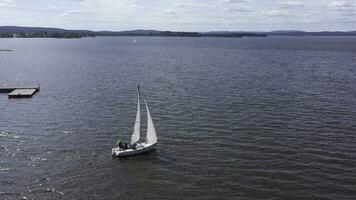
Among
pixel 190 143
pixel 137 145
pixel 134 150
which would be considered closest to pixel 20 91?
pixel 137 145

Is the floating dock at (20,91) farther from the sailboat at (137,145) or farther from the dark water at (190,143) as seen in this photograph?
the sailboat at (137,145)

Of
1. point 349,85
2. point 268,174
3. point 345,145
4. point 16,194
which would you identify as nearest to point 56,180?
point 16,194

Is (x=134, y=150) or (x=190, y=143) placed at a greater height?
(x=190, y=143)

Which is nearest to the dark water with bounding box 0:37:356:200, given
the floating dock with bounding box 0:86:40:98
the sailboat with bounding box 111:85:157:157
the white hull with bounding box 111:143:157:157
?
the white hull with bounding box 111:143:157:157

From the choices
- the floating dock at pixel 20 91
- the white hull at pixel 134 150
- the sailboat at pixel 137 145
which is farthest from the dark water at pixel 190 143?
the floating dock at pixel 20 91

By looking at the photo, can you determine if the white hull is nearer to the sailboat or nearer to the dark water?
the sailboat

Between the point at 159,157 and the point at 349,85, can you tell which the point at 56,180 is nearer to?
the point at 159,157

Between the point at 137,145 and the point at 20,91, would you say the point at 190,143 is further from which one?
the point at 20,91
